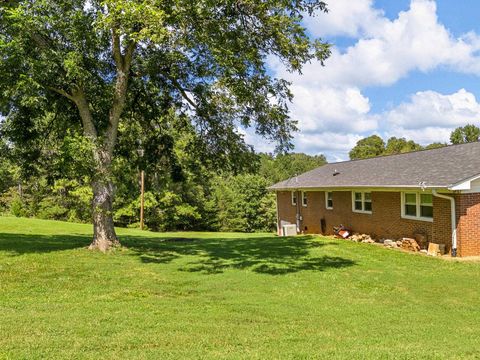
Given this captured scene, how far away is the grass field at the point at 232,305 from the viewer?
5.58m

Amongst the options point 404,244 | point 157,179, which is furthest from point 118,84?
point 157,179

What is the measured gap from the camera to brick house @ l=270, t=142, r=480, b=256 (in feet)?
48.2

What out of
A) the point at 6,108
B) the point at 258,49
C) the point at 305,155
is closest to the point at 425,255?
the point at 258,49

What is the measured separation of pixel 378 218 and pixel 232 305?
1298 centimetres

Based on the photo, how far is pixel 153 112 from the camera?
17766 millimetres

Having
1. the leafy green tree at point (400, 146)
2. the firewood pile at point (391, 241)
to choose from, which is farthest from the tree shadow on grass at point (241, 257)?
the leafy green tree at point (400, 146)

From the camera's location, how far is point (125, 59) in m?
13.9

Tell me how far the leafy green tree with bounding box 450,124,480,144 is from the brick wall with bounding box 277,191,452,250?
48240mm

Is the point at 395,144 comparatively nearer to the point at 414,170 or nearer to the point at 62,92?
the point at 414,170

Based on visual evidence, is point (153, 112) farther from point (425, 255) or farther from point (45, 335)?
point (45, 335)

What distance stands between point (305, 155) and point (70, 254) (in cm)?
10919

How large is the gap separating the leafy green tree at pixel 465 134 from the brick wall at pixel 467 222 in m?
56.8

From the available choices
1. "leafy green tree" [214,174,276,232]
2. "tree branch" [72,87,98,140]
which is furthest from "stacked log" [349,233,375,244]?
"leafy green tree" [214,174,276,232]

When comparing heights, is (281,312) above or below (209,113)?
below
